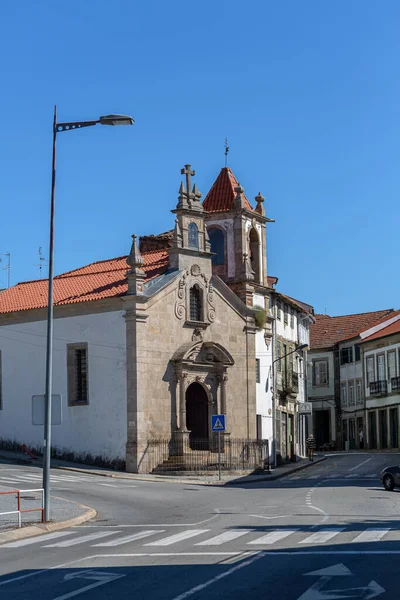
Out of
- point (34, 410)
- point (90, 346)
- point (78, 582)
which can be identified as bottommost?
point (78, 582)

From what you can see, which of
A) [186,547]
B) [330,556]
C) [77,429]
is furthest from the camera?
[77,429]

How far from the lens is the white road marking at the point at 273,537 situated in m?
17.2

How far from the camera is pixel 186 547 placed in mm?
16750

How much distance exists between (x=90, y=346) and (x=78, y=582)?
112 ft

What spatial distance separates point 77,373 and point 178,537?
28998 mm

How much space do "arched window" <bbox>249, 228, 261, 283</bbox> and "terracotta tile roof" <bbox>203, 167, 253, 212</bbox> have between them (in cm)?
157

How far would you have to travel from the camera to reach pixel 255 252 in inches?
2247

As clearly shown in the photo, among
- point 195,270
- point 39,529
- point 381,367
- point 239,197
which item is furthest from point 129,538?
point 381,367

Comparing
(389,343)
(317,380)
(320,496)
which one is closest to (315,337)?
(317,380)

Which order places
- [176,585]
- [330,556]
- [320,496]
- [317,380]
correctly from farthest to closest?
[317,380]
[320,496]
[330,556]
[176,585]

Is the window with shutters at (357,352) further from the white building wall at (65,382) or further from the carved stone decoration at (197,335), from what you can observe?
the white building wall at (65,382)

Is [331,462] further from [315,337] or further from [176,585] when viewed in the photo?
[176,585]

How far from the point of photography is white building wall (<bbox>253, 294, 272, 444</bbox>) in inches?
2164

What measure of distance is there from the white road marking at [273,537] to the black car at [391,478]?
16.0 meters
